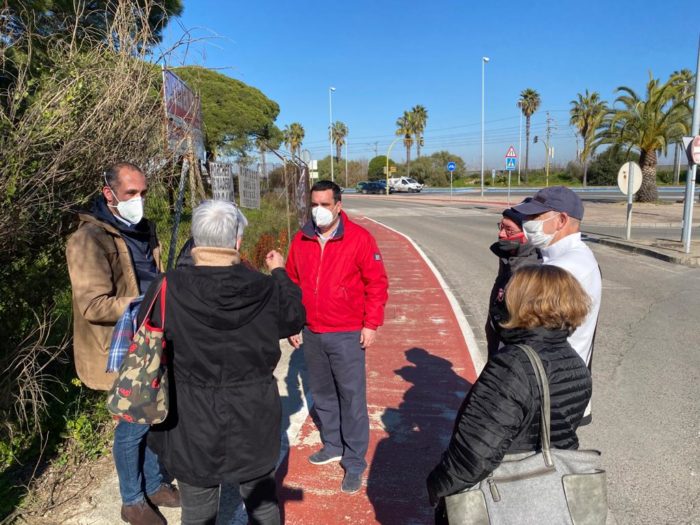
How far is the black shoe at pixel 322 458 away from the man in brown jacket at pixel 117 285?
3.05ft

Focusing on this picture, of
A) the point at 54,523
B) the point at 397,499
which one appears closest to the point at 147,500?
the point at 54,523

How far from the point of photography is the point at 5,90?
321cm

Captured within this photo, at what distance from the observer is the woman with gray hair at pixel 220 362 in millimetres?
2086

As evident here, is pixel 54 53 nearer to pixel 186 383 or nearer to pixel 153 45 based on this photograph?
pixel 153 45

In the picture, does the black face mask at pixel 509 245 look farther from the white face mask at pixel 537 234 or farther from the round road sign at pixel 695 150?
the round road sign at pixel 695 150

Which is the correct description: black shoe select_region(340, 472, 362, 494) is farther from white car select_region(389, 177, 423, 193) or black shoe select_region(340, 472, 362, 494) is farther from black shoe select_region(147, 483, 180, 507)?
white car select_region(389, 177, 423, 193)

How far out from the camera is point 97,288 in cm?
247

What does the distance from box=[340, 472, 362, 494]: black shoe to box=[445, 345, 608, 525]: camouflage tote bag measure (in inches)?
59.0

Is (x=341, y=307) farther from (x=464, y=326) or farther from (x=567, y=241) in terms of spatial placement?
(x=464, y=326)

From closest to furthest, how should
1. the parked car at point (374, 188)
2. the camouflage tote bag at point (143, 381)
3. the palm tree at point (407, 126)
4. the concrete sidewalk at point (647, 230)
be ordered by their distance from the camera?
the camouflage tote bag at point (143, 381) < the concrete sidewalk at point (647, 230) < the parked car at point (374, 188) < the palm tree at point (407, 126)

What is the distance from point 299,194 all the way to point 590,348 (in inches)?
488

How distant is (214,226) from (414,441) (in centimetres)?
245

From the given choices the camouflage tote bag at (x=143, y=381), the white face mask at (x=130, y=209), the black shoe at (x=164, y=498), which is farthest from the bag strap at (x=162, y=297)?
the black shoe at (x=164, y=498)

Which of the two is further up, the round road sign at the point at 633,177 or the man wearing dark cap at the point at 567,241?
the round road sign at the point at 633,177
